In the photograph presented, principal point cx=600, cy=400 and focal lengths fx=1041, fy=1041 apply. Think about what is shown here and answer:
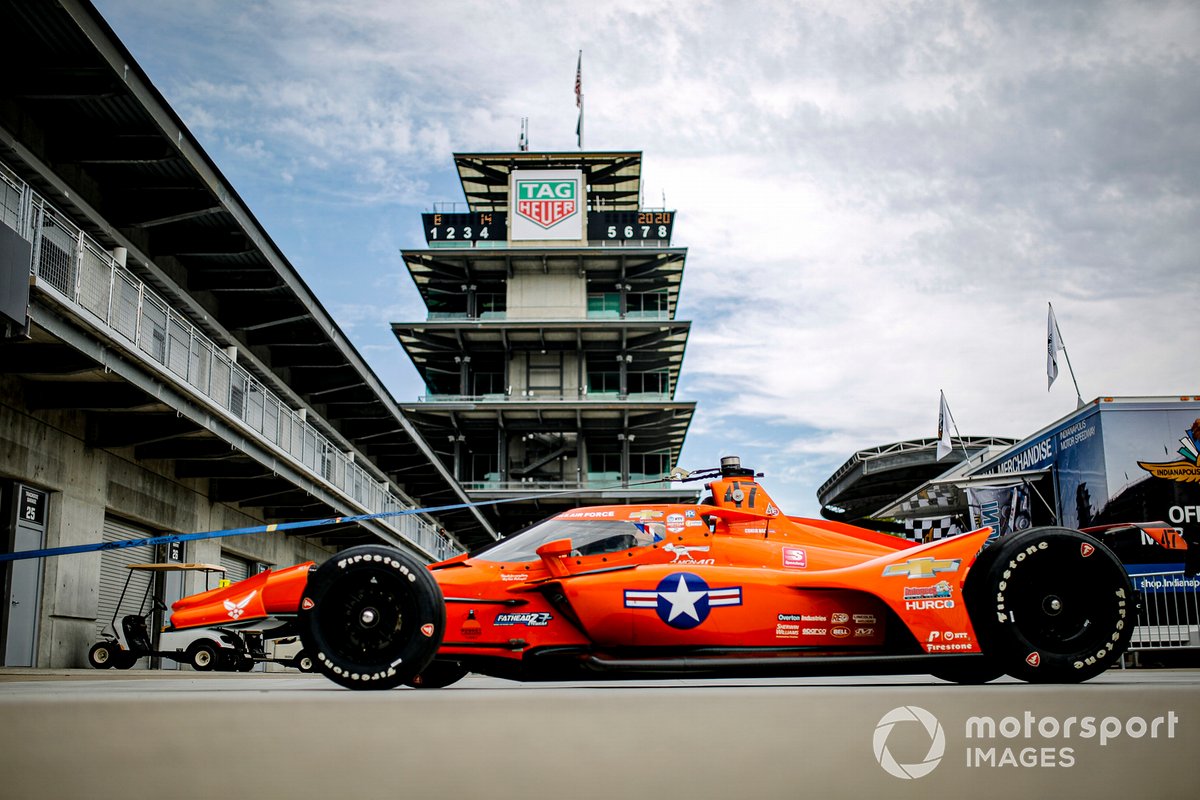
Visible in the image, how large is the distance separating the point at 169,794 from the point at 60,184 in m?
18.5

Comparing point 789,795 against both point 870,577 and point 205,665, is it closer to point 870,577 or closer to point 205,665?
point 870,577

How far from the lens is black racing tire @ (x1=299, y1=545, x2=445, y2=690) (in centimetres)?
581

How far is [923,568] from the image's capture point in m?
6.60

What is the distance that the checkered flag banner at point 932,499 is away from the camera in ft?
77.1

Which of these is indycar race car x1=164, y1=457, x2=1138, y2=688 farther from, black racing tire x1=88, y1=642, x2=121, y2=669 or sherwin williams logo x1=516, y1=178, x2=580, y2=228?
sherwin williams logo x1=516, y1=178, x2=580, y2=228

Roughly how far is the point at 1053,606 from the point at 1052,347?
22.1 m

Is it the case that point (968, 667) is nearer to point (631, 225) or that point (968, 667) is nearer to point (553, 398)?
point (553, 398)

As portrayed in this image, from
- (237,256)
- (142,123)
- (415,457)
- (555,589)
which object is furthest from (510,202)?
(555,589)

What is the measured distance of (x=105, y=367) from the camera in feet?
51.5

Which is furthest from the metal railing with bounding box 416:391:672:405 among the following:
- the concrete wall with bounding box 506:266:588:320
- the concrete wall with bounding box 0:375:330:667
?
the concrete wall with bounding box 0:375:330:667

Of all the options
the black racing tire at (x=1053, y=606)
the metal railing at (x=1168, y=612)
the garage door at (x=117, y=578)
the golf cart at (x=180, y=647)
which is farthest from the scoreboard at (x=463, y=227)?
the black racing tire at (x=1053, y=606)

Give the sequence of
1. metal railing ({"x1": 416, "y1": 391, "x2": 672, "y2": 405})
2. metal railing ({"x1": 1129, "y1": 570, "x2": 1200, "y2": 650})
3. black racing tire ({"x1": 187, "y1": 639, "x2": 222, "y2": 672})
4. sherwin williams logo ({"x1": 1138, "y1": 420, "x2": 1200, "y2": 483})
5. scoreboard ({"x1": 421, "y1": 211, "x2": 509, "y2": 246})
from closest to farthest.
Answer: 1. metal railing ({"x1": 1129, "y1": 570, "x2": 1200, "y2": 650})
2. sherwin williams logo ({"x1": 1138, "y1": 420, "x2": 1200, "y2": 483})
3. black racing tire ({"x1": 187, "y1": 639, "x2": 222, "y2": 672})
4. metal railing ({"x1": 416, "y1": 391, "x2": 672, "y2": 405})
5. scoreboard ({"x1": 421, "y1": 211, "x2": 509, "y2": 246})

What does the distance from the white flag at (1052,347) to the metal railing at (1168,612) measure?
10.4m

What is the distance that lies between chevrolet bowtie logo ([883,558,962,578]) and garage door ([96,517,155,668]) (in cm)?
1752
